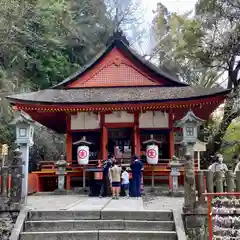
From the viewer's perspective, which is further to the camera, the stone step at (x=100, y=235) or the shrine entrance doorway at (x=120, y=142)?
the shrine entrance doorway at (x=120, y=142)

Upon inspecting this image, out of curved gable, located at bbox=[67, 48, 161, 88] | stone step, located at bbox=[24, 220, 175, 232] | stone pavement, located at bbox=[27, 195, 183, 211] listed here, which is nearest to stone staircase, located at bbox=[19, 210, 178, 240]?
stone step, located at bbox=[24, 220, 175, 232]

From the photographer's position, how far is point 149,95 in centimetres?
1653

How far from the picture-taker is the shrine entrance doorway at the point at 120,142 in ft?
57.3

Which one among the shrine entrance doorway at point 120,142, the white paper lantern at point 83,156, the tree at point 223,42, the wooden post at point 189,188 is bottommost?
the wooden post at point 189,188

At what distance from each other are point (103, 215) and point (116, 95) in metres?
8.55

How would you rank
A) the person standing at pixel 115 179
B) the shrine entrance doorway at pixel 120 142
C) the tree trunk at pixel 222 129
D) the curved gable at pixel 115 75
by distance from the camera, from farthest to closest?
the tree trunk at pixel 222 129 → the curved gable at pixel 115 75 → the shrine entrance doorway at pixel 120 142 → the person standing at pixel 115 179

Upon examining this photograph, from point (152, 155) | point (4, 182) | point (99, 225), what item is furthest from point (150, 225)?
point (152, 155)

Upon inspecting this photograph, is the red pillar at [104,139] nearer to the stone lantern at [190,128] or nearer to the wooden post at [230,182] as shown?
the stone lantern at [190,128]

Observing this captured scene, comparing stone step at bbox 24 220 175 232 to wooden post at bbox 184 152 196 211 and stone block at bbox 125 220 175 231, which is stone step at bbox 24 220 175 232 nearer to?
stone block at bbox 125 220 175 231

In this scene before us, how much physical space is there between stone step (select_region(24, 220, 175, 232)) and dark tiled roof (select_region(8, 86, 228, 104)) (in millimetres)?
7689

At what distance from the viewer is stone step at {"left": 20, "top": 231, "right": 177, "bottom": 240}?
26.5ft

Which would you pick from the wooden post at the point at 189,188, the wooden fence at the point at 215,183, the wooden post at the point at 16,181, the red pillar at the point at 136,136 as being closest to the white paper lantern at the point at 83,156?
the red pillar at the point at 136,136

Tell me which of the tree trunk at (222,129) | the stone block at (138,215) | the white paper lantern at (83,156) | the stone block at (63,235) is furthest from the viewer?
the tree trunk at (222,129)

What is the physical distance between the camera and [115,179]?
12742 mm
